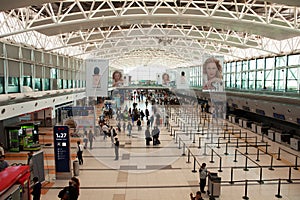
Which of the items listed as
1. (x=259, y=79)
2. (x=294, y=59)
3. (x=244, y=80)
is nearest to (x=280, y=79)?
(x=294, y=59)

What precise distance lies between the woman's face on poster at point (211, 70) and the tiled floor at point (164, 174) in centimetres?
453

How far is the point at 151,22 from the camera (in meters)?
18.5

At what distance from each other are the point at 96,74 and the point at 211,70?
27.9 feet

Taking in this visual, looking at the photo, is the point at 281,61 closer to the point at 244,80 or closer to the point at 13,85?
the point at 244,80

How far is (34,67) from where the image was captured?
17750mm

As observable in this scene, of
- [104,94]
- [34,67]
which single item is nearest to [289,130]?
[104,94]

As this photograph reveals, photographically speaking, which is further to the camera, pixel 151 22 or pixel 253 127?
pixel 253 127

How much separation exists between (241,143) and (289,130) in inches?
196

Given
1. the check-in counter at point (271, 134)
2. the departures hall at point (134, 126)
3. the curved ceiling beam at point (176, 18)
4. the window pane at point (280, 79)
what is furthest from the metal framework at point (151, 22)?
the check-in counter at point (271, 134)

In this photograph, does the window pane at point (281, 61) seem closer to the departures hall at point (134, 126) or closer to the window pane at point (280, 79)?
the departures hall at point (134, 126)

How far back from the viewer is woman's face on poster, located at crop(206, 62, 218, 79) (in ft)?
56.5

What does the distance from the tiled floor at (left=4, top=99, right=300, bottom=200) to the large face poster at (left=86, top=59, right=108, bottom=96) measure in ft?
11.9

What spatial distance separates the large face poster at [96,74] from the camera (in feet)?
40.1

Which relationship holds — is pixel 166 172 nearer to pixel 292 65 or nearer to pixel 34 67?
pixel 34 67
